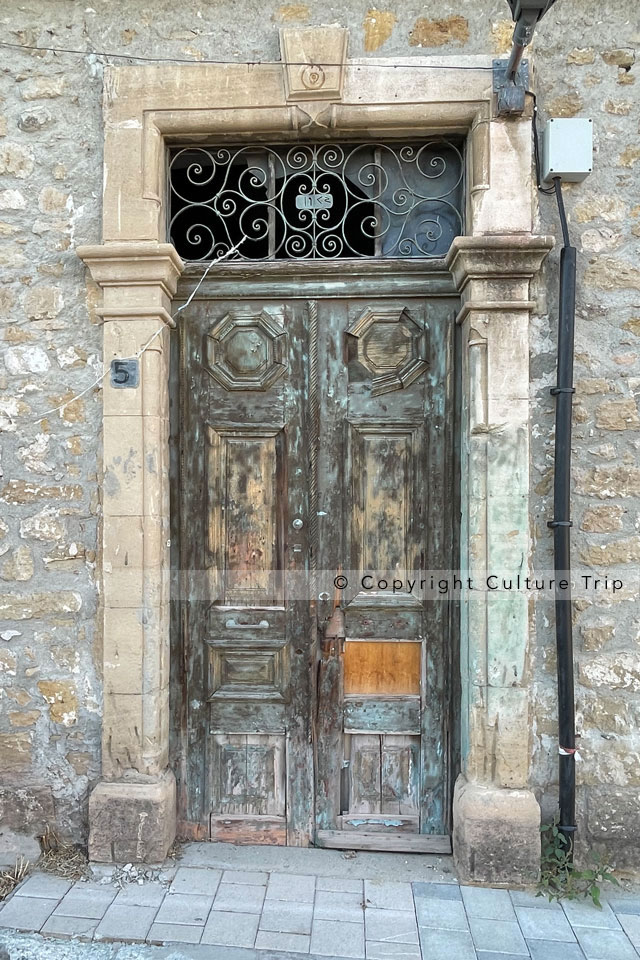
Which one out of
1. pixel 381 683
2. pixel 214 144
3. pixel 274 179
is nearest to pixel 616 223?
pixel 274 179

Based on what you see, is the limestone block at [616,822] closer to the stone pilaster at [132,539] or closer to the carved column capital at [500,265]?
the stone pilaster at [132,539]

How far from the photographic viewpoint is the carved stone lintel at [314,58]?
9.77 feet

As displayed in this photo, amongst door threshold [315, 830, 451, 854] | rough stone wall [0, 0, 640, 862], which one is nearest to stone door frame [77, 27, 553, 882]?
rough stone wall [0, 0, 640, 862]

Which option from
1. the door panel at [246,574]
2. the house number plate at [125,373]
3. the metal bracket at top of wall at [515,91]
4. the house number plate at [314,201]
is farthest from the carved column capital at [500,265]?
the house number plate at [125,373]

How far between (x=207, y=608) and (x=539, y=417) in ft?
6.07

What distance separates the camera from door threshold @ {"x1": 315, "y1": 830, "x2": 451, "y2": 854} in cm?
318

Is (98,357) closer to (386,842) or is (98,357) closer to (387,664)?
(387,664)

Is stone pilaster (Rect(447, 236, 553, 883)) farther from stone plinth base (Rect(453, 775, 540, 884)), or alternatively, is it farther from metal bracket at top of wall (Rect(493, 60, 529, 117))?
metal bracket at top of wall (Rect(493, 60, 529, 117))

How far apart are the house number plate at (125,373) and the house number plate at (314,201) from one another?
1122 millimetres

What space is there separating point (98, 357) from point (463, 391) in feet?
5.74

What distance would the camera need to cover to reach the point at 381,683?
326cm

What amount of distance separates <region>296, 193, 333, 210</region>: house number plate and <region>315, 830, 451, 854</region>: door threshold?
3.08 meters

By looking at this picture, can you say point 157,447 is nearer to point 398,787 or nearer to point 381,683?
point 381,683

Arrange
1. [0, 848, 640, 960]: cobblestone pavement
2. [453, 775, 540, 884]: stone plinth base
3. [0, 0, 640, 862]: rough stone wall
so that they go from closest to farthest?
[0, 848, 640, 960]: cobblestone pavement, [453, 775, 540, 884]: stone plinth base, [0, 0, 640, 862]: rough stone wall
